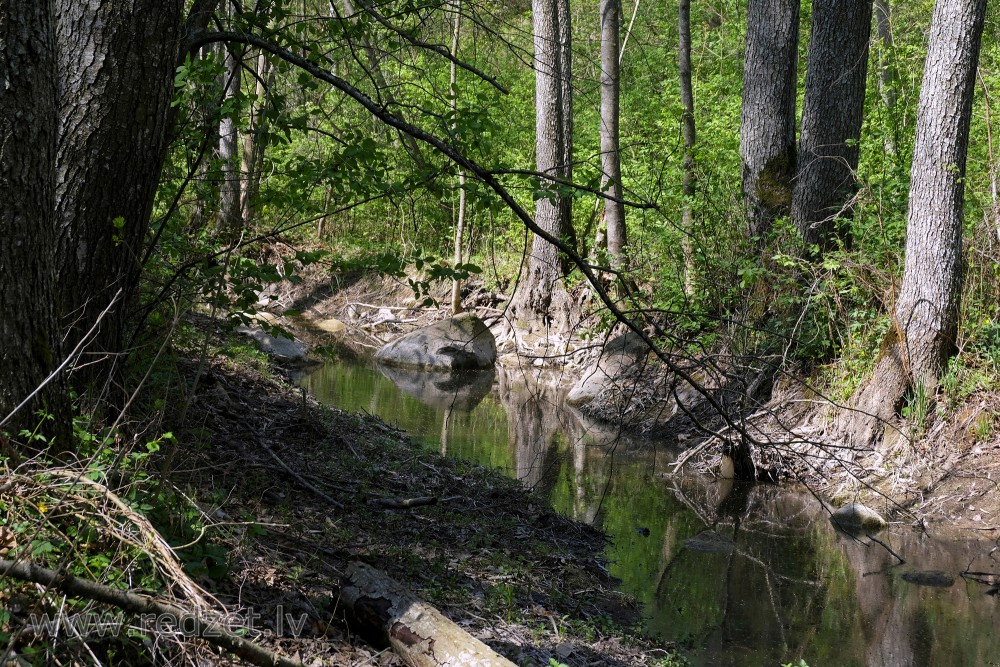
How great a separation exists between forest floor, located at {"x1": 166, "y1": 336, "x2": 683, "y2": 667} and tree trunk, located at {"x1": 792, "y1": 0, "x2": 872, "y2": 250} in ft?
19.0

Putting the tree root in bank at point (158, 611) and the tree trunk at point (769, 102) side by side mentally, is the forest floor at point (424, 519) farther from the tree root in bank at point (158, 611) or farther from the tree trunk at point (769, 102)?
the tree trunk at point (769, 102)

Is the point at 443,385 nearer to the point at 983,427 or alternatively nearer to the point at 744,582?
the point at 983,427

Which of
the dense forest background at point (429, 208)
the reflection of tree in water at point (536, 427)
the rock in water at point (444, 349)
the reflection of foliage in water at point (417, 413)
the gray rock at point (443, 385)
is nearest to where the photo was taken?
the dense forest background at point (429, 208)

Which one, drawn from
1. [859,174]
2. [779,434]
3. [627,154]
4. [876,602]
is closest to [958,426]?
[779,434]

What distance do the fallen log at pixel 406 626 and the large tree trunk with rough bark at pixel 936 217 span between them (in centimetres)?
618

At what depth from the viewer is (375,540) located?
17.9 ft

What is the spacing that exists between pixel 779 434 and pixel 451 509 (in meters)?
4.55

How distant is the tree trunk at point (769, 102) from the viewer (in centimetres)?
1166

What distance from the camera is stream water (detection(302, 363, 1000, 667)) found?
5703 mm

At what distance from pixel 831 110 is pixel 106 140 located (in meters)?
9.28

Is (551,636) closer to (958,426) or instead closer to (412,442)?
(412,442)

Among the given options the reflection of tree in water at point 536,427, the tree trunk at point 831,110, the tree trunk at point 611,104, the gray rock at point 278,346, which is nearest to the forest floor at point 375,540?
the reflection of tree in water at point 536,427

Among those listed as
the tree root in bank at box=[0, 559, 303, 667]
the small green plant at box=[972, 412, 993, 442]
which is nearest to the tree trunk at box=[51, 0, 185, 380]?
the tree root in bank at box=[0, 559, 303, 667]
